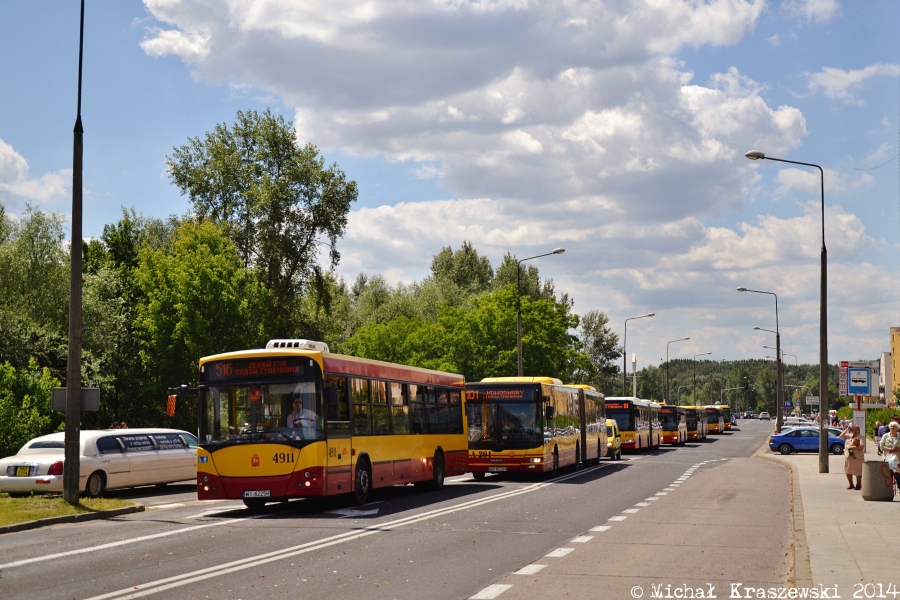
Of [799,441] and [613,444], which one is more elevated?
[613,444]

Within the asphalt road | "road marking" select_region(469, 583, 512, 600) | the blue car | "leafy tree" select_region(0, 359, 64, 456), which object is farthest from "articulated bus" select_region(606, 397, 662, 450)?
"road marking" select_region(469, 583, 512, 600)

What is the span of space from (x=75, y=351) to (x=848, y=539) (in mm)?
13476

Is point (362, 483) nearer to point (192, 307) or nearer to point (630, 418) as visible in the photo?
point (192, 307)

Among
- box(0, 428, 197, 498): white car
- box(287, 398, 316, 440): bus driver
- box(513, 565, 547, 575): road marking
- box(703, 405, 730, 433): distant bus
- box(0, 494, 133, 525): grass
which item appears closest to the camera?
box(513, 565, 547, 575): road marking

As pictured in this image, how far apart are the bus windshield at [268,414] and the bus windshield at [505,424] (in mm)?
11485

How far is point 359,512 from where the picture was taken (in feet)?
63.1

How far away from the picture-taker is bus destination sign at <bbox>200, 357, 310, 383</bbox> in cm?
1895

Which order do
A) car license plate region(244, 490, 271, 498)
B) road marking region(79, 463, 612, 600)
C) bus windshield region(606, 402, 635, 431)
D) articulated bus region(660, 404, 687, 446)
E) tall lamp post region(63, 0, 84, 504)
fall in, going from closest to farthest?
1. road marking region(79, 463, 612, 600)
2. car license plate region(244, 490, 271, 498)
3. tall lamp post region(63, 0, 84, 504)
4. bus windshield region(606, 402, 635, 431)
5. articulated bus region(660, 404, 687, 446)

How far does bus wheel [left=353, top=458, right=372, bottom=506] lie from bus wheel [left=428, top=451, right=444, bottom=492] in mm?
4425

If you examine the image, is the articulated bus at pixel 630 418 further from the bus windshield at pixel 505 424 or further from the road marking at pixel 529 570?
the road marking at pixel 529 570

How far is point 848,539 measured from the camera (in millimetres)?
14367

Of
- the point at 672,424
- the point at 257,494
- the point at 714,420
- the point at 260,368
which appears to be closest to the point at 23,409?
the point at 260,368

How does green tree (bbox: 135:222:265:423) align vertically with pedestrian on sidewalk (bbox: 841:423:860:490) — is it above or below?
above

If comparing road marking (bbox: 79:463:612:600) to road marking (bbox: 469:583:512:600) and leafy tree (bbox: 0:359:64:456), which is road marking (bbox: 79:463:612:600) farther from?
leafy tree (bbox: 0:359:64:456)
